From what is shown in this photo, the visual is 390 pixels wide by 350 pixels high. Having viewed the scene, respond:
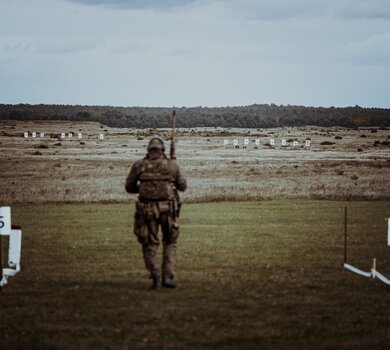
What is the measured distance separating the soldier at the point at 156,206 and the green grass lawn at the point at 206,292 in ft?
1.61

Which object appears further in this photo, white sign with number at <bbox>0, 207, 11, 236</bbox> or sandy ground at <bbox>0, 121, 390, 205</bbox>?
sandy ground at <bbox>0, 121, 390, 205</bbox>

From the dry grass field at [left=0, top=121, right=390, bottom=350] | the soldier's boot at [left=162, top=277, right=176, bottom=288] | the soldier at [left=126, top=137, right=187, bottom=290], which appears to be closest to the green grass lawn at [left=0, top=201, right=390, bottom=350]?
the dry grass field at [left=0, top=121, right=390, bottom=350]

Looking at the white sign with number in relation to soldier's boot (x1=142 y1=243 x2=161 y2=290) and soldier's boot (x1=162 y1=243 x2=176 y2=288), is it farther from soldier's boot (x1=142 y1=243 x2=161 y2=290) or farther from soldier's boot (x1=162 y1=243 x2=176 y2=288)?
soldier's boot (x1=162 y1=243 x2=176 y2=288)

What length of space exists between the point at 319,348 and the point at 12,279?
6295 mm

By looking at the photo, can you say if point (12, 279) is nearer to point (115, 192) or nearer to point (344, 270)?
point (344, 270)

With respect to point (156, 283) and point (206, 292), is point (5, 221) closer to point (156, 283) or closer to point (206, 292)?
point (156, 283)

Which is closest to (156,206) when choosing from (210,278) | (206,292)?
(206,292)

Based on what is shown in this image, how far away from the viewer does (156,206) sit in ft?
39.2

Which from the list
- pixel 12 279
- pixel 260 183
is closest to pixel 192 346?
pixel 12 279

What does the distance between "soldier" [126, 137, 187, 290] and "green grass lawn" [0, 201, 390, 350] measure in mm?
491

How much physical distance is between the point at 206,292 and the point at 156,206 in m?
1.58

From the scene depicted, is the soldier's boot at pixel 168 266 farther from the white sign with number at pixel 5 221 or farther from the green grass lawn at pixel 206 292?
the white sign with number at pixel 5 221

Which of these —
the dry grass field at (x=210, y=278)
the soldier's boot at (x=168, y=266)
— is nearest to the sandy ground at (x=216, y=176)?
the dry grass field at (x=210, y=278)

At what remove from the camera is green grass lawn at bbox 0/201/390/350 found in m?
9.13
